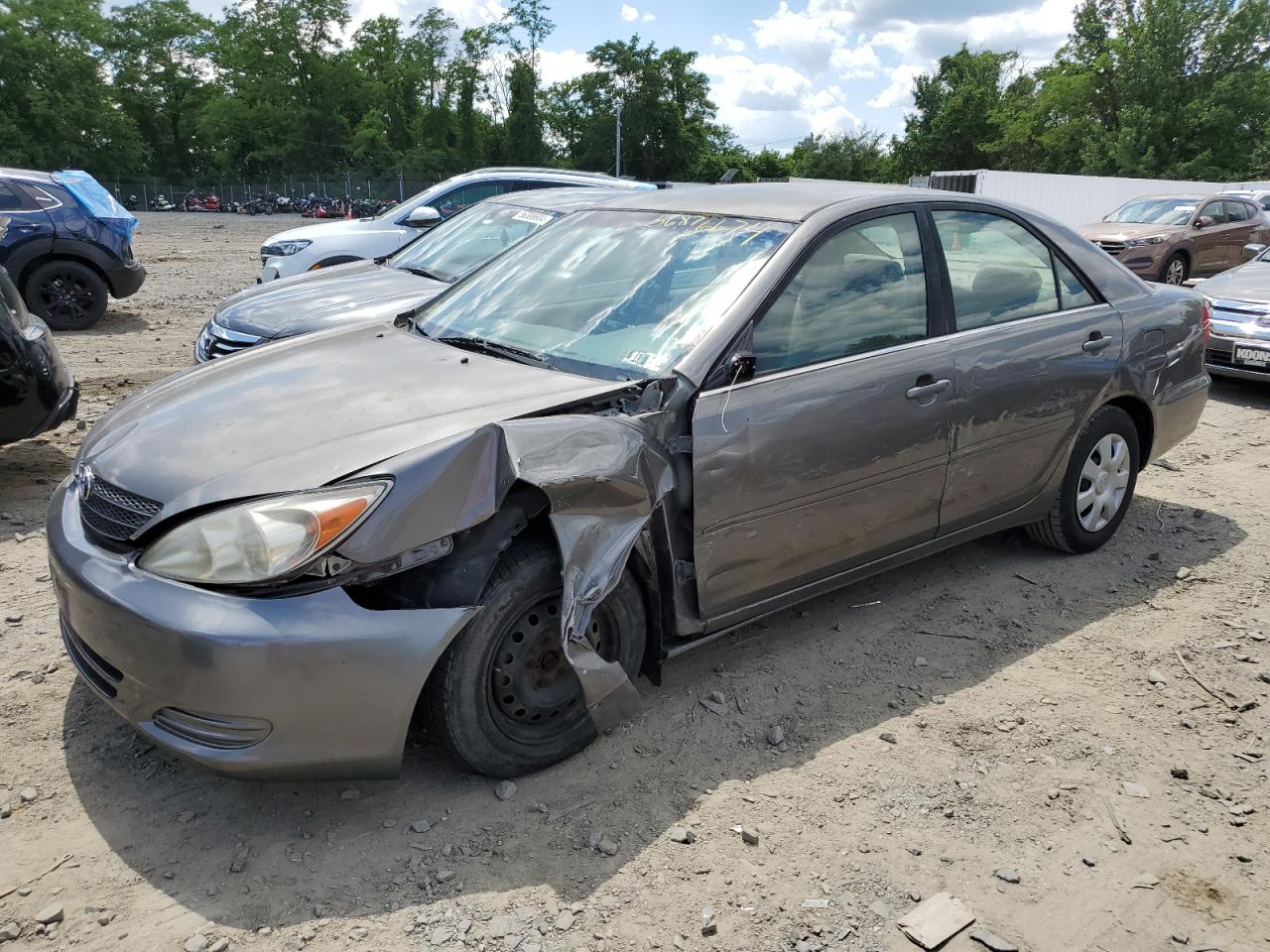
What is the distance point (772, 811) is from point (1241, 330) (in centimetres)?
777

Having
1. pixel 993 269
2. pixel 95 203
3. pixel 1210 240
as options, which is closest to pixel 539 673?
pixel 993 269

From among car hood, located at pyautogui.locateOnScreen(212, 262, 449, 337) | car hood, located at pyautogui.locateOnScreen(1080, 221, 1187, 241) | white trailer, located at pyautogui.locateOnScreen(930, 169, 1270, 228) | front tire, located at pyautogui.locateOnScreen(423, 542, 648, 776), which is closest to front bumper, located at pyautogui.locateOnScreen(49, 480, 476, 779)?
front tire, located at pyautogui.locateOnScreen(423, 542, 648, 776)

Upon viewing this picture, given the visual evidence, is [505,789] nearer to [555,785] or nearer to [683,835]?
[555,785]

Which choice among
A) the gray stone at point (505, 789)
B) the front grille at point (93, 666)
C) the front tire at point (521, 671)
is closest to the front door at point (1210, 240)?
the front tire at point (521, 671)

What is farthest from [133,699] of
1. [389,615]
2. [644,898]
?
[644,898]

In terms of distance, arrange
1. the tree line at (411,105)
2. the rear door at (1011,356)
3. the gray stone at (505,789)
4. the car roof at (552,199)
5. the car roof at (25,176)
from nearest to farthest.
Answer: the gray stone at (505,789) < the rear door at (1011,356) < the car roof at (552,199) < the car roof at (25,176) < the tree line at (411,105)

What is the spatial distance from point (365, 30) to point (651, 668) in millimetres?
84166

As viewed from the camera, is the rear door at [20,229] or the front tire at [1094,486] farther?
the rear door at [20,229]

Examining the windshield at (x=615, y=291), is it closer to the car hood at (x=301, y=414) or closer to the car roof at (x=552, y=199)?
the car hood at (x=301, y=414)

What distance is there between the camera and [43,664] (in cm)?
352

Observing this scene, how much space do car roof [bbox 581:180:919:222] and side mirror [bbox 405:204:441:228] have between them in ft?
20.2

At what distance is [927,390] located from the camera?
3.63 m

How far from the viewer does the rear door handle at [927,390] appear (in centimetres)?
359

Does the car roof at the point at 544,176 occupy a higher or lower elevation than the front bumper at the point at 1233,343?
higher
